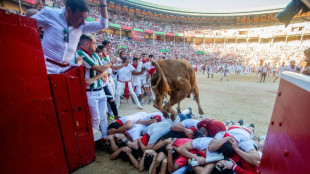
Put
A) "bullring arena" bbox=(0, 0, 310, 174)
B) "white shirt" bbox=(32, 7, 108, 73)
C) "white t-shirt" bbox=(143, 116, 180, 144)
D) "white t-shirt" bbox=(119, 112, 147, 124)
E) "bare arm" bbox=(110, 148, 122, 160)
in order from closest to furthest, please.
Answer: "bullring arena" bbox=(0, 0, 310, 174), "white shirt" bbox=(32, 7, 108, 73), "bare arm" bbox=(110, 148, 122, 160), "white t-shirt" bbox=(143, 116, 180, 144), "white t-shirt" bbox=(119, 112, 147, 124)

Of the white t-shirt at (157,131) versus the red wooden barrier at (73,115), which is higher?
the red wooden barrier at (73,115)

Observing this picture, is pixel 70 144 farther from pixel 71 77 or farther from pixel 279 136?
pixel 279 136

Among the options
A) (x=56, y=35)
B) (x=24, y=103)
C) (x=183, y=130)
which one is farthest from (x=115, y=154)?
(x=56, y=35)

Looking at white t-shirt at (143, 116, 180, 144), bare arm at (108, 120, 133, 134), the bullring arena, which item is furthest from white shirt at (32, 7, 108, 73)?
white t-shirt at (143, 116, 180, 144)

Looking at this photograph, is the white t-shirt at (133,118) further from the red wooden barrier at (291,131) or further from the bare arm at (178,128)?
the red wooden barrier at (291,131)

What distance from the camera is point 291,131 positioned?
0.82 meters

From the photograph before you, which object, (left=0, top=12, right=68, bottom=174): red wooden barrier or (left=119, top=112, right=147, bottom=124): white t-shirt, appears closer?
(left=0, top=12, right=68, bottom=174): red wooden barrier

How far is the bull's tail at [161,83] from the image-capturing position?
2622 mm

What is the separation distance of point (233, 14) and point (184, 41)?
54.3ft

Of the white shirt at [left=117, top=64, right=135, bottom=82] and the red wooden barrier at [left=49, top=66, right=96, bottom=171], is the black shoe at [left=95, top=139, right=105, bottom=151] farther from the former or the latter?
the white shirt at [left=117, top=64, right=135, bottom=82]

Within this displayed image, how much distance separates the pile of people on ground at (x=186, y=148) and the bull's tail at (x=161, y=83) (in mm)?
980

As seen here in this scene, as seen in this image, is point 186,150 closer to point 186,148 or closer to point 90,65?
point 186,148

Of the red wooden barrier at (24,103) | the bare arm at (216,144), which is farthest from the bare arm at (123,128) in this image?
the bare arm at (216,144)

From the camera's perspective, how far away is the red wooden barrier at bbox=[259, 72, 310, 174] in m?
0.69
